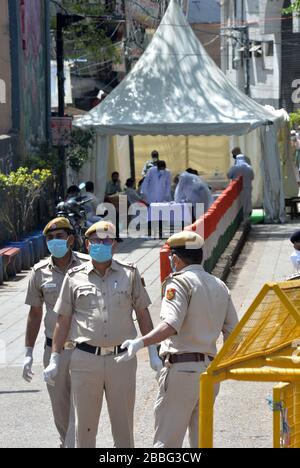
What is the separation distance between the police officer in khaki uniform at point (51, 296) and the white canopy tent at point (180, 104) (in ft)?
54.7

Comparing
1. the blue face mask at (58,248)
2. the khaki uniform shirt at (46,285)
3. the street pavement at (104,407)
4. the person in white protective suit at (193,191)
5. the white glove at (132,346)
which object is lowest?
the street pavement at (104,407)

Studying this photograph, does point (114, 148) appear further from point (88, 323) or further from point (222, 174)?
point (88, 323)

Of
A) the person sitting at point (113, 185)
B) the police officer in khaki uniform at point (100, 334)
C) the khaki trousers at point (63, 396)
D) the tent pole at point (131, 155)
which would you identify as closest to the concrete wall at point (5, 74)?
the person sitting at point (113, 185)

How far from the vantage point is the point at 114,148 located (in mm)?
31672

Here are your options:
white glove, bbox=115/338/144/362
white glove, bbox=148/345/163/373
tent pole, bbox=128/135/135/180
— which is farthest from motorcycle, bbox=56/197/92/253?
white glove, bbox=115/338/144/362

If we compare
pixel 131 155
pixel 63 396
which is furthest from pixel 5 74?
pixel 63 396

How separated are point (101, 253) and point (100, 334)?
547 millimetres

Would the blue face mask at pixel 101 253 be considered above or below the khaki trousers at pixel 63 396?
above

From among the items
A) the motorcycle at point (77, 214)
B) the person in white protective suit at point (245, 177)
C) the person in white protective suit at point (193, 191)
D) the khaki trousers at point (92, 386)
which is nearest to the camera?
the khaki trousers at point (92, 386)

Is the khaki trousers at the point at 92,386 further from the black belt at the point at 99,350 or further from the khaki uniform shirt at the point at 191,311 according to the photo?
the khaki uniform shirt at the point at 191,311

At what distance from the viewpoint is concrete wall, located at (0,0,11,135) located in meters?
23.7

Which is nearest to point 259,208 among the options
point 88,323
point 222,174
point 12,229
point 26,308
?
point 222,174

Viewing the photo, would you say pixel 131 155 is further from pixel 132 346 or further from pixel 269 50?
pixel 132 346

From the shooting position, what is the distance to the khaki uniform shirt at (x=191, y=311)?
6.91 m
